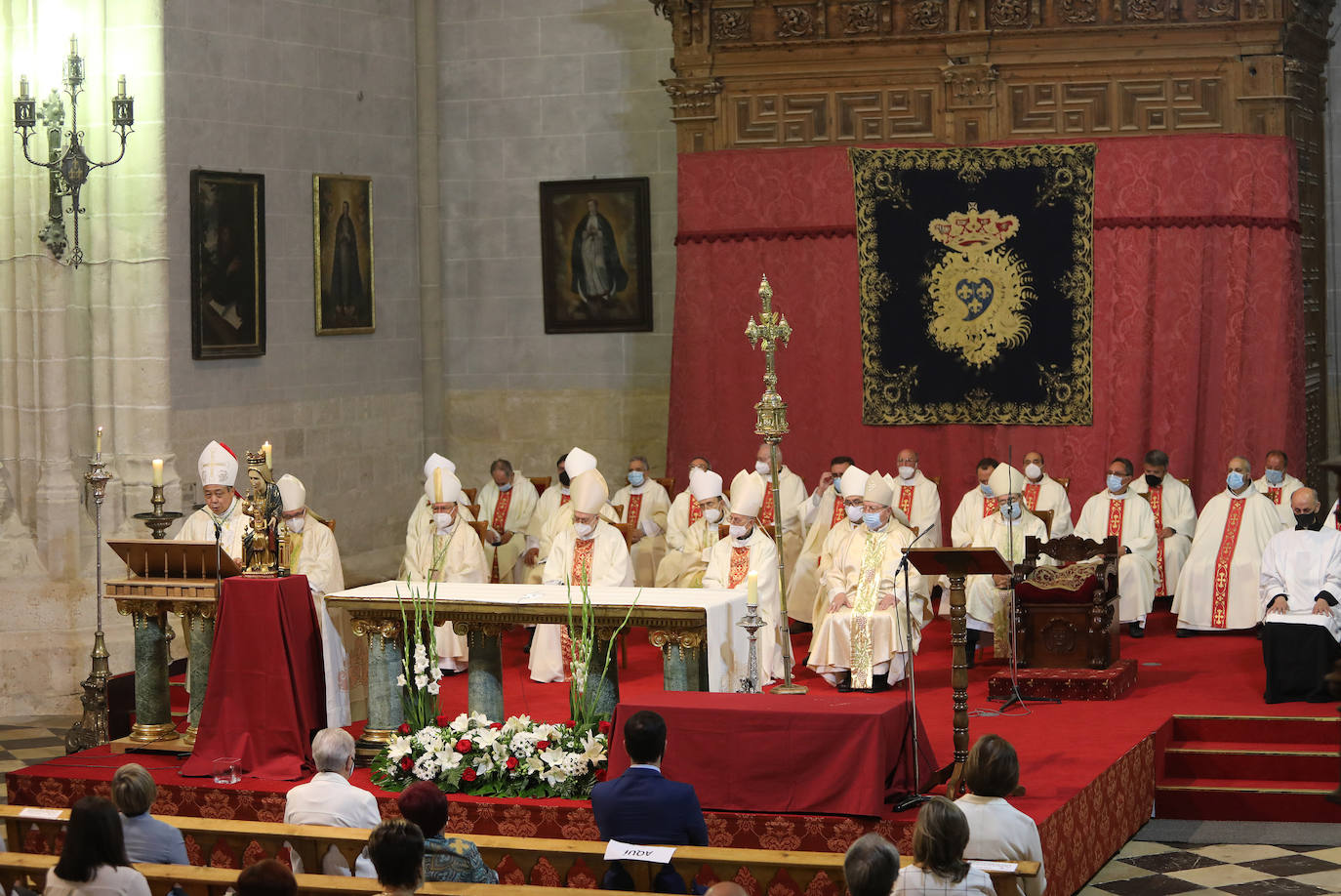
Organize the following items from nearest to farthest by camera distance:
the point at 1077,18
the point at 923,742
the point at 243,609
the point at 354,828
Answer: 1. the point at 354,828
2. the point at 923,742
3. the point at 243,609
4. the point at 1077,18

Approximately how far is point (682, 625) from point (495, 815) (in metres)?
1.26

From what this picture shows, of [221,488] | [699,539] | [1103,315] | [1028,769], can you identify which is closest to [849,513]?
[699,539]

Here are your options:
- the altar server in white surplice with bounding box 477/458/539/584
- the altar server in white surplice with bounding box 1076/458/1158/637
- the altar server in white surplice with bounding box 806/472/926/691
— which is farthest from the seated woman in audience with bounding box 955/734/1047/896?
the altar server in white surplice with bounding box 477/458/539/584

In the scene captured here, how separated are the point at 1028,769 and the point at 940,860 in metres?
3.32

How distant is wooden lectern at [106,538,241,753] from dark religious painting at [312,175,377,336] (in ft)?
19.2

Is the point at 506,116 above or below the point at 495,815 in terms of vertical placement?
above

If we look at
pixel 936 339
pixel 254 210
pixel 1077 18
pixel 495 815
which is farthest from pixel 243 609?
pixel 1077 18

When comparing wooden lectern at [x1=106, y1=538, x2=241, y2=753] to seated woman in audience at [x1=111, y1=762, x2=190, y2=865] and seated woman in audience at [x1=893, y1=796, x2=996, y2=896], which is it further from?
seated woman in audience at [x1=893, y1=796, x2=996, y2=896]

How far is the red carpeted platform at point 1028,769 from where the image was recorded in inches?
321

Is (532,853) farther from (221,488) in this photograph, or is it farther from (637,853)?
(221,488)

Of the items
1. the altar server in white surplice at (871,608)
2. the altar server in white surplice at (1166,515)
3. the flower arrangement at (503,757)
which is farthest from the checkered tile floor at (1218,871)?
the altar server in white surplice at (1166,515)

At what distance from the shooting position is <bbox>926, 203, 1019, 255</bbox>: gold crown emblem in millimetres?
14289

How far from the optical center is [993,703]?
10664mm

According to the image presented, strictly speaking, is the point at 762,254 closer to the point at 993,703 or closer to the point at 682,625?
the point at 993,703
